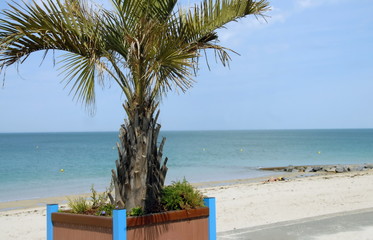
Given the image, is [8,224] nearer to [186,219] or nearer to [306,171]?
[186,219]

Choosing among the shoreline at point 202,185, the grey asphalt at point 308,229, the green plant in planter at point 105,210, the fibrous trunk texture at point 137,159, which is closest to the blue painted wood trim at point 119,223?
the fibrous trunk texture at point 137,159

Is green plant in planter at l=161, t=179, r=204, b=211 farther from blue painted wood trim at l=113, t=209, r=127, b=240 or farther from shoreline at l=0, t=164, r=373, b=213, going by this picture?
shoreline at l=0, t=164, r=373, b=213

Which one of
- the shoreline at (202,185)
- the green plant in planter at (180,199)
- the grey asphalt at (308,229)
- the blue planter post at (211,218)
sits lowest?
the shoreline at (202,185)

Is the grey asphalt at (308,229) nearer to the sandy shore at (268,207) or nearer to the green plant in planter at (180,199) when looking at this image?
the sandy shore at (268,207)

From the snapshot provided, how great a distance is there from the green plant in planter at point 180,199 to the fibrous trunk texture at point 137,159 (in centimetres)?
31

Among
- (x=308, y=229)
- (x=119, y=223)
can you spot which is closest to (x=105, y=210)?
(x=119, y=223)

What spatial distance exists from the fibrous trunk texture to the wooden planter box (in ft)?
0.83

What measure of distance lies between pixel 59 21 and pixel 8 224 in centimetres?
818

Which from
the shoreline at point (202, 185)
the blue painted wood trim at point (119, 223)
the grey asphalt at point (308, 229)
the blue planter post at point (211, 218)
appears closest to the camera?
the blue painted wood trim at point (119, 223)

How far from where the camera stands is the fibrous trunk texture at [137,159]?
18.6 ft

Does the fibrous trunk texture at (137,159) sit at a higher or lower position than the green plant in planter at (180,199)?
higher

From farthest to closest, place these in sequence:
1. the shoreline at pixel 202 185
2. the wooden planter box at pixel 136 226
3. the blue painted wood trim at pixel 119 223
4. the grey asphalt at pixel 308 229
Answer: the shoreline at pixel 202 185 → the grey asphalt at pixel 308 229 → the wooden planter box at pixel 136 226 → the blue painted wood trim at pixel 119 223

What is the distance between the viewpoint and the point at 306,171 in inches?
1368

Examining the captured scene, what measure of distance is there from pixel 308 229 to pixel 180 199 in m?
3.12
